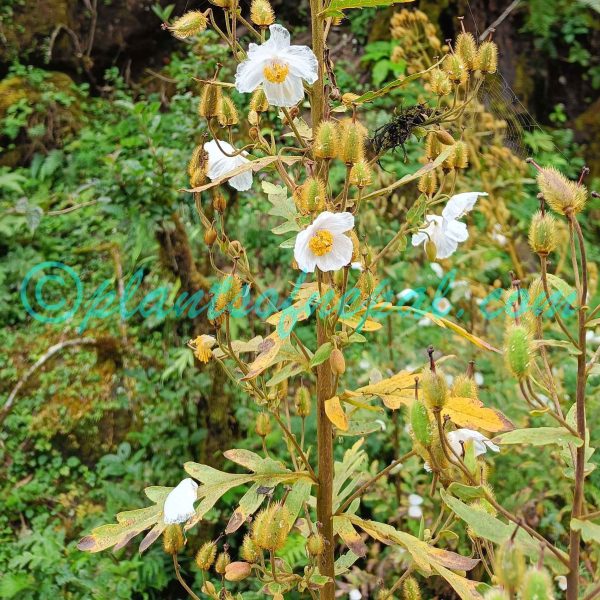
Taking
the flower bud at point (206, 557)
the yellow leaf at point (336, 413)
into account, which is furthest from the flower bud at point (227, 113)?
the flower bud at point (206, 557)

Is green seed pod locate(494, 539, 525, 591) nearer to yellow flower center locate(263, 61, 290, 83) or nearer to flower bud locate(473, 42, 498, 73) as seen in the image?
yellow flower center locate(263, 61, 290, 83)

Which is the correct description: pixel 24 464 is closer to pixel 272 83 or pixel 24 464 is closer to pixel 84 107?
pixel 272 83

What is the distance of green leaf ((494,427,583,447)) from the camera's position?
0.79 m

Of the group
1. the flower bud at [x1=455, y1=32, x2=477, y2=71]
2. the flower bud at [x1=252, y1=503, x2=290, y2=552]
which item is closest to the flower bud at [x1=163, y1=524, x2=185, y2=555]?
the flower bud at [x1=252, y1=503, x2=290, y2=552]

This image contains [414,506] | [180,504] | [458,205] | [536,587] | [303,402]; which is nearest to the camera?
[536,587]

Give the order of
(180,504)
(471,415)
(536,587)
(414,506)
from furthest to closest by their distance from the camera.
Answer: (414,506)
(180,504)
(471,415)
(536,587)

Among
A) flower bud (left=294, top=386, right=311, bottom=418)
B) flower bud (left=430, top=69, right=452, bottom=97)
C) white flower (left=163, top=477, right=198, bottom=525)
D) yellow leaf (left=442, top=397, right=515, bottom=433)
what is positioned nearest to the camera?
yellow leaf (left=442, top=397, right=515, bottom=433)

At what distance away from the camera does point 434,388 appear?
0.77m

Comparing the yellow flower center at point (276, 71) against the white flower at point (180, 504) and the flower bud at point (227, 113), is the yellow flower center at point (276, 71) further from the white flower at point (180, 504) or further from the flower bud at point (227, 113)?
the white flower at point (180, 504)

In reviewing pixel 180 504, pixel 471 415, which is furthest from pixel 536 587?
pixel 180 504

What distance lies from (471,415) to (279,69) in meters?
0.55

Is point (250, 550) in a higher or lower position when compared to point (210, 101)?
lower

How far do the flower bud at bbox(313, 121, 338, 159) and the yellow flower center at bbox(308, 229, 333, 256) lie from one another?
0.36 feet

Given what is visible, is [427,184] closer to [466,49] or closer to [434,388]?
[466,49]
